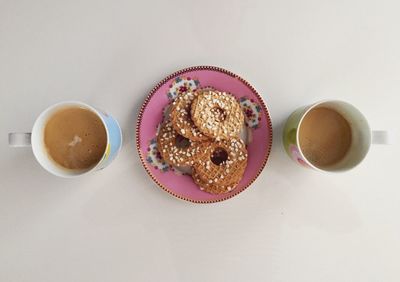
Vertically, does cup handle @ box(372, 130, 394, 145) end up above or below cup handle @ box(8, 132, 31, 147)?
above

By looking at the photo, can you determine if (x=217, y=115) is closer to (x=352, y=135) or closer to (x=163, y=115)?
(x=163, y=115)

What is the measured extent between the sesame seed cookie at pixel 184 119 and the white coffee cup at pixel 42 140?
14 cm

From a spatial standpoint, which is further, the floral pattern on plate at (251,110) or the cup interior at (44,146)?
the floral pattern on plate at (251,110)

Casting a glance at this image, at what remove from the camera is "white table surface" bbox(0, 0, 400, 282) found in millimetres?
914

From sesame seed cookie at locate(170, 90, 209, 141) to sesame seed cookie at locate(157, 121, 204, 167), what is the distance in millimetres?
28

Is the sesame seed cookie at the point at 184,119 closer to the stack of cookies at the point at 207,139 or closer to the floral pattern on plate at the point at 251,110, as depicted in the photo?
the stack of cookies at the point at 207,139

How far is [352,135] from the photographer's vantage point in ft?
2.77

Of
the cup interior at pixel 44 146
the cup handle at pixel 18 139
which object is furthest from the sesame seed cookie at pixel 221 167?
the cup handle at pixel 18 139

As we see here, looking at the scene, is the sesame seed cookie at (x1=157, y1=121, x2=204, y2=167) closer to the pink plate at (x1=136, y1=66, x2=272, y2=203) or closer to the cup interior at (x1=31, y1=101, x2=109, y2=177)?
the pink plate at (x1=136, y1=66, x2=272, y2=203)

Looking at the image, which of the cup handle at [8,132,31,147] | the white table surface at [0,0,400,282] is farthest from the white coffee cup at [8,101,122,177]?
the white table surface at [0,0,400,282]

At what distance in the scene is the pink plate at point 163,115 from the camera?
867mm

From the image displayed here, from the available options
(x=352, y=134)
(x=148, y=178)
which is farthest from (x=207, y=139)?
(x=352, y=134)

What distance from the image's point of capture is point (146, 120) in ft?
2.84

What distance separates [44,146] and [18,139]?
0.20ft
